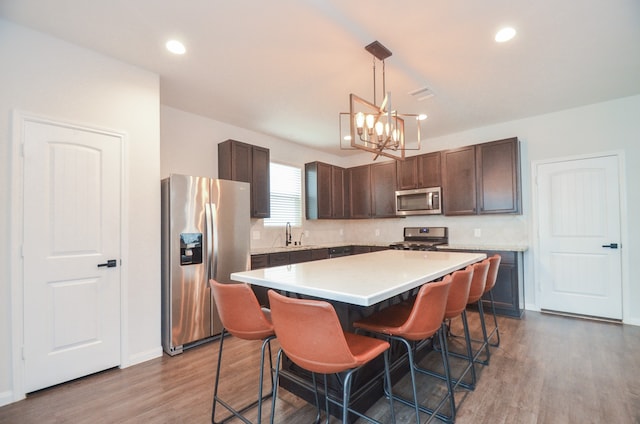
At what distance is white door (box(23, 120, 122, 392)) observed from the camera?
225cm

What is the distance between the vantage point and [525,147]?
14.0ft

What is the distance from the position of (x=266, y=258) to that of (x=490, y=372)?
2.69 metres

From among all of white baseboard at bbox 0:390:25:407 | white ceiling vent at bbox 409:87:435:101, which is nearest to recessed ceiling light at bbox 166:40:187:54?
white ceiling vent at bbox 409:87:435:101

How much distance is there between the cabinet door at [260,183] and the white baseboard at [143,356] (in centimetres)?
196

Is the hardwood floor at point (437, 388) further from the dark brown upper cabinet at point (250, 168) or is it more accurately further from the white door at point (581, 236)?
the dark brown upper cabinet at point (250, 168)

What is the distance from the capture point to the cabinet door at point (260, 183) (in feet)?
13.9

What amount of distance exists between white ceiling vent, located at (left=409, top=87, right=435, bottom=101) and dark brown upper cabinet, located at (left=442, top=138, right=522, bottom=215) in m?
1.44

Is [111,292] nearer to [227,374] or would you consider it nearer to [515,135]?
[227,374]

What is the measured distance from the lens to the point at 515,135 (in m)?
4.34

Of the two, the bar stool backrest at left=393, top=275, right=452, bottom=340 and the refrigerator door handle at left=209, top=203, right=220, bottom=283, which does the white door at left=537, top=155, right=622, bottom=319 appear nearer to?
the bar stool backrest at left=393, top=275, right=452, bottom=340

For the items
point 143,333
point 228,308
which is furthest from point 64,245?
point 228,308

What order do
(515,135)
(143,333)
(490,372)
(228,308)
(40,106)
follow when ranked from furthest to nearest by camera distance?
(515,135) < (143,333) < (490,372) < (40,106) < (228,308)

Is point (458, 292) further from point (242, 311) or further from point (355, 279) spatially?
point (242, 311)

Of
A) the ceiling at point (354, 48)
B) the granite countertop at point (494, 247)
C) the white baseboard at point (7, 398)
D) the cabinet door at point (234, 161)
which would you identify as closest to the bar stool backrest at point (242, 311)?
the white baseboard at point (7, 398)
